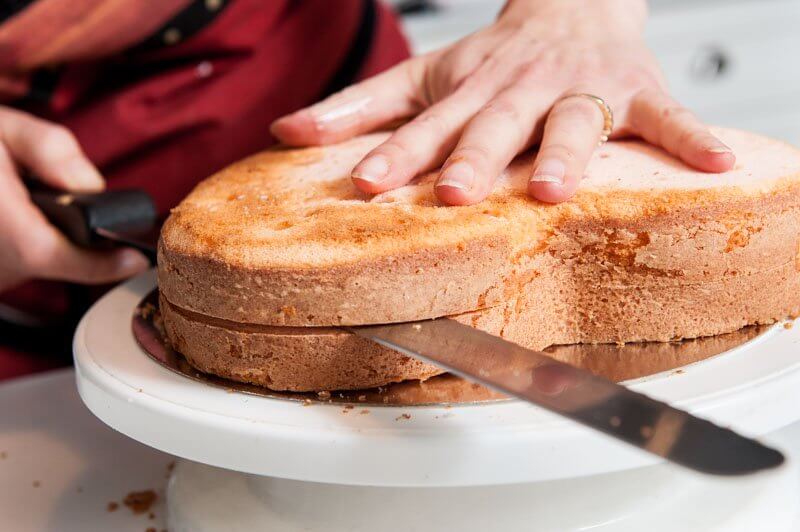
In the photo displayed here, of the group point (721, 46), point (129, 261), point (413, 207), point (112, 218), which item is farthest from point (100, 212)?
point (721, 46)

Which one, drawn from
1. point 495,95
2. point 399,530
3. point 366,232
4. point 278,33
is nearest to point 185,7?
point 278,33

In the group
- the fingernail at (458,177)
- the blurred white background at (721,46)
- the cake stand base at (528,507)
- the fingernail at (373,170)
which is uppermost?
the fingernail at (458,177)

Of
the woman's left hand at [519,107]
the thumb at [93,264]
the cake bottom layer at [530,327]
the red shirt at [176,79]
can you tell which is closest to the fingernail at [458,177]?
the woman's left hand at [519,107]

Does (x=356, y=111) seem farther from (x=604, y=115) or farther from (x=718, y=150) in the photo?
(x=718, y=150)

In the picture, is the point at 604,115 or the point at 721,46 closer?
the point at 604,115

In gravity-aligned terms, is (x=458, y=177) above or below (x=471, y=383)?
above

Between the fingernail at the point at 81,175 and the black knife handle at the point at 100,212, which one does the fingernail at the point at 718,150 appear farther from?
the fingernail at the point at 81,175

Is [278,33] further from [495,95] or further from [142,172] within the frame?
[495,95]
